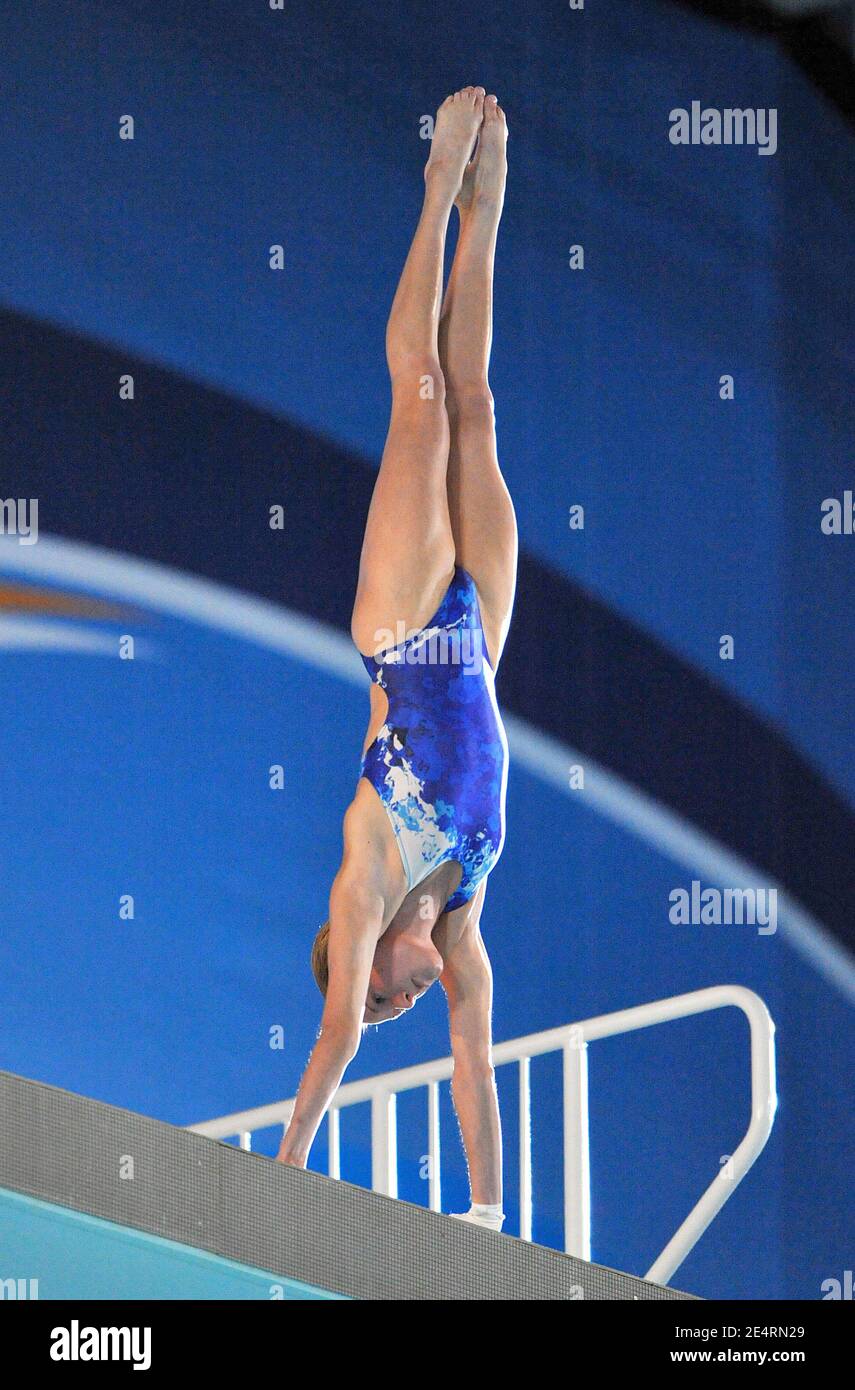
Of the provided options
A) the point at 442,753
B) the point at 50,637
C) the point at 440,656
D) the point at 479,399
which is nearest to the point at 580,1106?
the point at 442,753

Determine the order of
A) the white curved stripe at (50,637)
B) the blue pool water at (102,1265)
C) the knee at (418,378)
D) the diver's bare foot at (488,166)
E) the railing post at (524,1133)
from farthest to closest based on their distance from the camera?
the white curved stripe at (50,637) → the diver's bare foot at (488,166) → the knee at (418,378) → the railing post at (524,1133) → the blue pool water at (102,1265)

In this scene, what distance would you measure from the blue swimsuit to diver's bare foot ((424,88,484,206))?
972 mm

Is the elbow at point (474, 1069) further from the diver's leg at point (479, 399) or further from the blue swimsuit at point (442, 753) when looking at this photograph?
the diver's leg at point (479, 399)

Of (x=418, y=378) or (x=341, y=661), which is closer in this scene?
(x=418, y=378)

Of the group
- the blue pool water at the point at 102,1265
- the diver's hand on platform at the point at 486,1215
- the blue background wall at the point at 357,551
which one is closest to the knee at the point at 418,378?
the blue background wall at the point at 357,551

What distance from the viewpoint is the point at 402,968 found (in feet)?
12.9

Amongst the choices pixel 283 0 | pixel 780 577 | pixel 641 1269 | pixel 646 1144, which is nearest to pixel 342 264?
pixel 283 0

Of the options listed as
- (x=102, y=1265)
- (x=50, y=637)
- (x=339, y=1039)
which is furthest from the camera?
(x=50, y=637)

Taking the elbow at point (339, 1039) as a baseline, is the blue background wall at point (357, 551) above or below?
above

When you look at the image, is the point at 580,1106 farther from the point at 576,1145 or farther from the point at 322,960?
the point at 322,960

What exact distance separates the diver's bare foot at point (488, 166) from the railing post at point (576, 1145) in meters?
1.97

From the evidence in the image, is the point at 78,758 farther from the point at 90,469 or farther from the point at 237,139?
the point at 237,139

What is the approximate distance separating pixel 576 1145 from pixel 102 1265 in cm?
184

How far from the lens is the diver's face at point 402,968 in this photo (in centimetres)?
393
